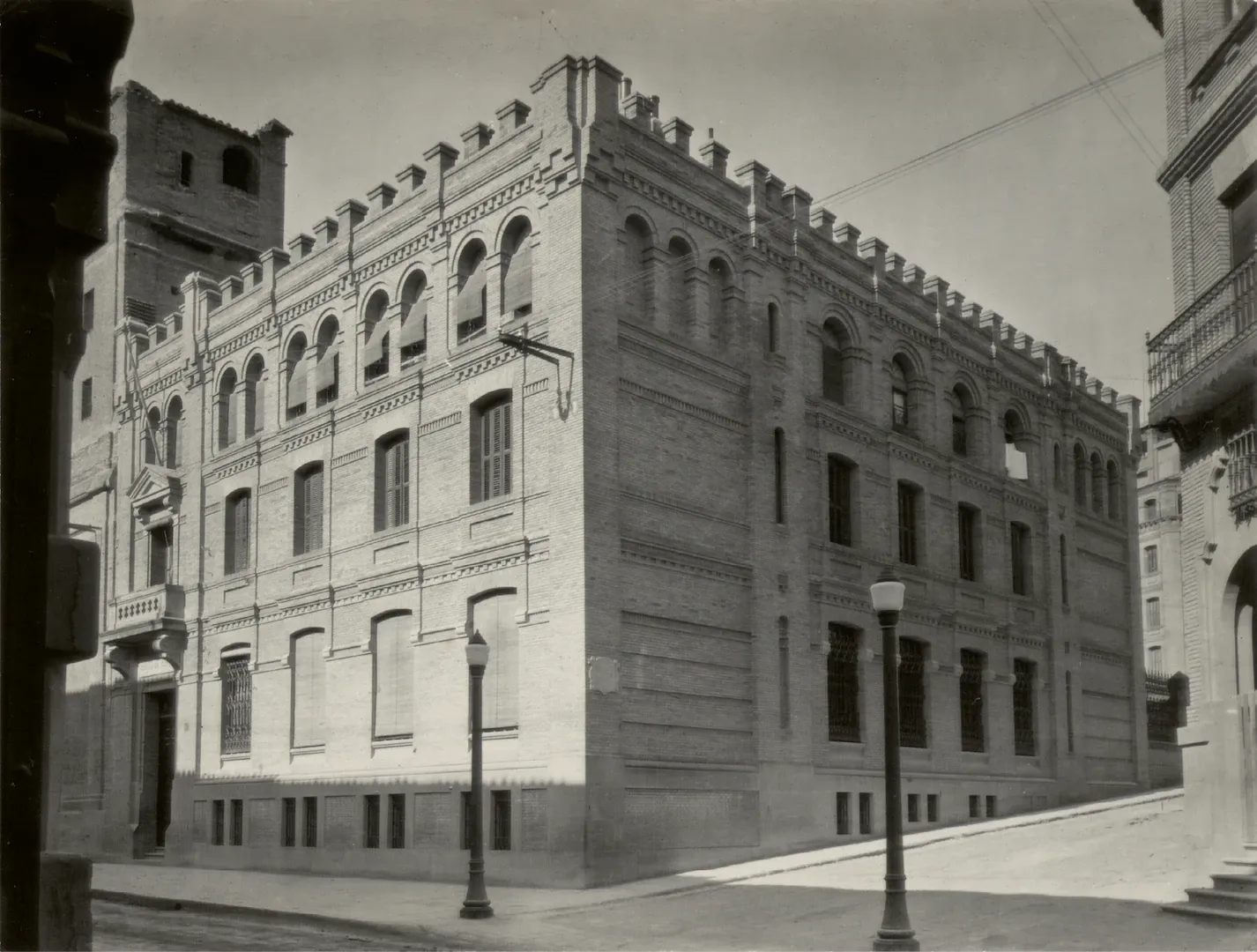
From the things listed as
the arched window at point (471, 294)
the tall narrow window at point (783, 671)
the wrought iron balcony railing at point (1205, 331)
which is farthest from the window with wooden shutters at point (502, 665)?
the wrought iron balcony railing at point (1205, 331)

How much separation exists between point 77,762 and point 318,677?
10.9 metres

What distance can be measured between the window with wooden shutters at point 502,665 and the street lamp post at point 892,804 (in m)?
10.2

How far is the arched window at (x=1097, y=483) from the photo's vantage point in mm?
37875

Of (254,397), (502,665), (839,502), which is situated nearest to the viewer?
(502,665)

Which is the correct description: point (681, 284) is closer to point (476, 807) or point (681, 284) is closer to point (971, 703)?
point (476, 807)

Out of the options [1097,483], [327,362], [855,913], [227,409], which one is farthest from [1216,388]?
[1097,483]

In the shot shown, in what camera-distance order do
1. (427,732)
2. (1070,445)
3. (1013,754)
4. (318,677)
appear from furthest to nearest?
(1070,445), (1013,754), (318,677), (427,732)

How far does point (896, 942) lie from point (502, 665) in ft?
37.9

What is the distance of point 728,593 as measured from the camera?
78.8 feet

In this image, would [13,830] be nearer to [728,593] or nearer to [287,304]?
[728,593]

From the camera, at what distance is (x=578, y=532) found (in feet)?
69.5

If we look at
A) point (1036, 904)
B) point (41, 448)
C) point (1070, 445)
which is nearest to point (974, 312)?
point (1070, 445)

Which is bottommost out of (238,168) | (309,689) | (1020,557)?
(309,689)

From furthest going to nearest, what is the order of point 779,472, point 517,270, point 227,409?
point 227,409 < point 779,472 < point 517,270
